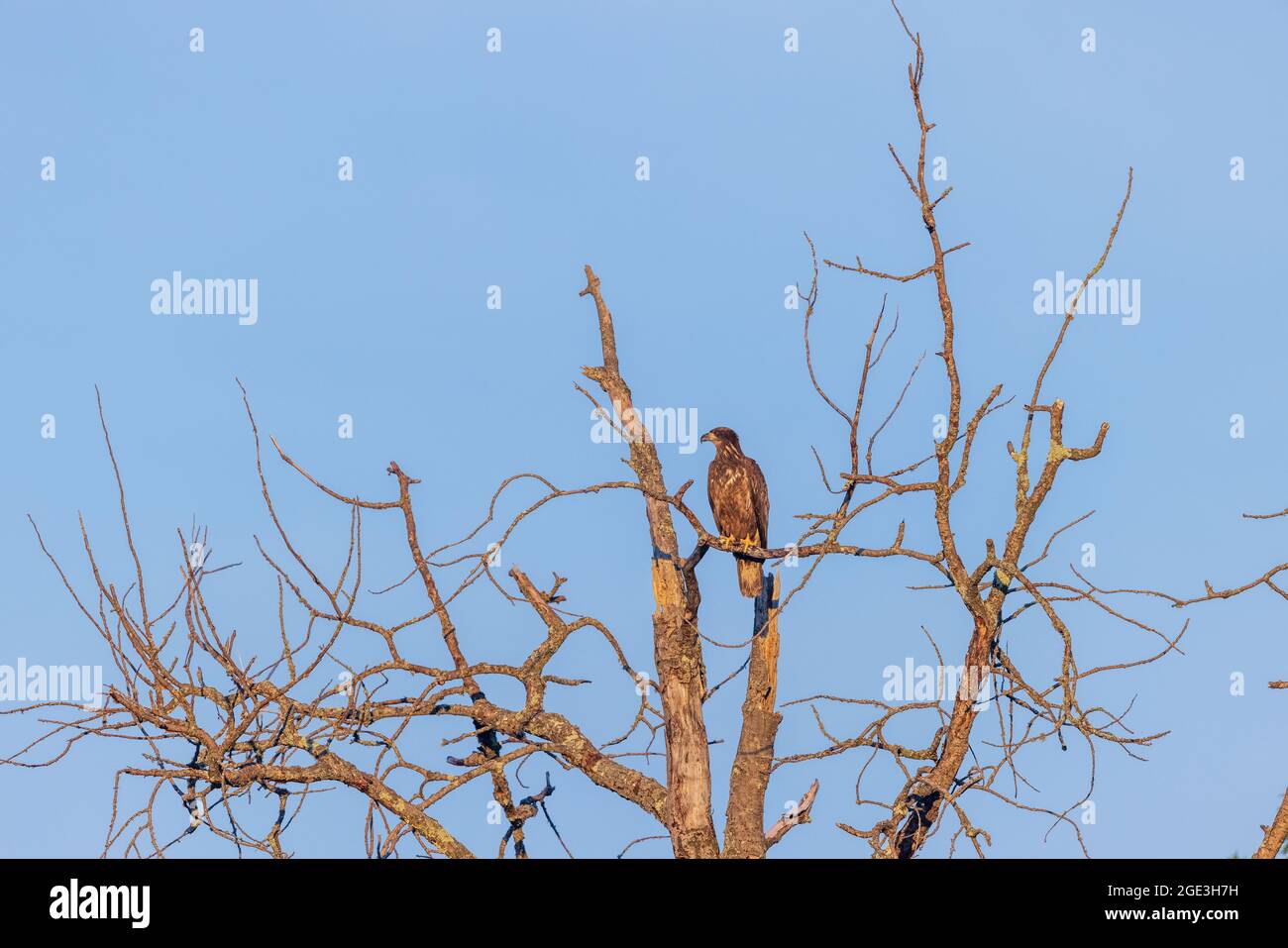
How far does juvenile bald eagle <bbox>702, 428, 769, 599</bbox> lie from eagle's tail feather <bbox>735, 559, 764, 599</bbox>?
1.05m

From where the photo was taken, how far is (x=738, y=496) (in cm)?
1002

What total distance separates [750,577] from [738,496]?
4.28 ft

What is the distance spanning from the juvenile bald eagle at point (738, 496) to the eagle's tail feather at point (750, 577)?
3.46ft

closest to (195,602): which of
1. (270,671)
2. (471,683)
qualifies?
(270,671)

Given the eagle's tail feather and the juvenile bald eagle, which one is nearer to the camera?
the eagle's tail feather

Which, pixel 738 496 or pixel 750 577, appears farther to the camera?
pixel 738 496

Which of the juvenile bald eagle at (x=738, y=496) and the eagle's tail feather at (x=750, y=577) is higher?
the juvenile bald eagle at (x=738, y=496)

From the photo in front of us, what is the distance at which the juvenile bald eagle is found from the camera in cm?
1002

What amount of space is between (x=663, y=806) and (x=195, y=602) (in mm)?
3331

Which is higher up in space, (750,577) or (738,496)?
(738,496)

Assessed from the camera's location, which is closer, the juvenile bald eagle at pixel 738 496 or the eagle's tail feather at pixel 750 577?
the eagle's tail feather at pixel 750 577

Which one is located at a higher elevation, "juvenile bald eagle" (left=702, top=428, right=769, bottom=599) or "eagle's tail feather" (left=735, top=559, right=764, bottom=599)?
"juvenile bald eagle" (left=702, top=428, right=769, bottom=599)

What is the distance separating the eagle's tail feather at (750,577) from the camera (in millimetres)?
8758
